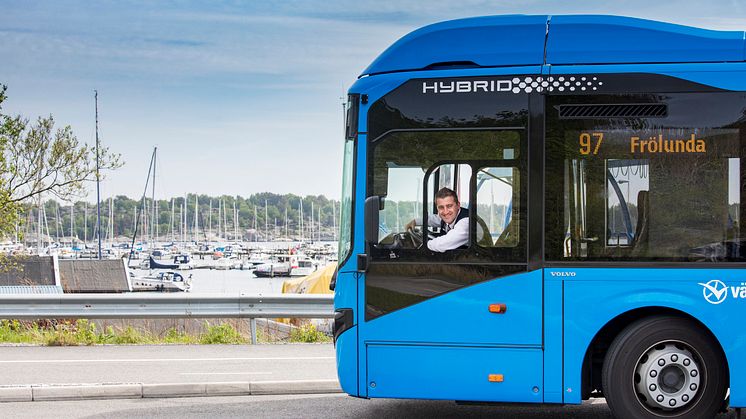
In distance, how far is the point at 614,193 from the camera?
7480 mm

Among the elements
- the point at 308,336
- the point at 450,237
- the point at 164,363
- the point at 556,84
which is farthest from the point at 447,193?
the point at 308,336

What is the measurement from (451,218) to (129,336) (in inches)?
329

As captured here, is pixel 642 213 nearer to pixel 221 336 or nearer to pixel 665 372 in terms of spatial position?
pixel 665 372

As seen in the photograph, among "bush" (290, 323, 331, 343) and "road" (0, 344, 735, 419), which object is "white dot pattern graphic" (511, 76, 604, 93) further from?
"bush" (290, 323, 331, 343)

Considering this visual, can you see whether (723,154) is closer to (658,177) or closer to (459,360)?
(658,177)

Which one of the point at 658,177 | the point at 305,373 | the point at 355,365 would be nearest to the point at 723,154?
the point at 658,177

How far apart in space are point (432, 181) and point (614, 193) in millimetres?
1401

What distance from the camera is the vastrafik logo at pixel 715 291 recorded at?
729 cm

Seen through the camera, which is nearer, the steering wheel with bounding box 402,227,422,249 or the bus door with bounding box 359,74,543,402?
the bus door with bounding box 359,74,543,402

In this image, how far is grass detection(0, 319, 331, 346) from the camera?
1443 cm

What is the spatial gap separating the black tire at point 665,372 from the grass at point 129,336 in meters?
7.62

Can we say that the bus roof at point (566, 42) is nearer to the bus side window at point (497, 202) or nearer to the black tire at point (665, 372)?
the bus side window at point (497, 202)

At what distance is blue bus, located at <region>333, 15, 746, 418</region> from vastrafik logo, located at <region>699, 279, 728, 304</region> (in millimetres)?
15

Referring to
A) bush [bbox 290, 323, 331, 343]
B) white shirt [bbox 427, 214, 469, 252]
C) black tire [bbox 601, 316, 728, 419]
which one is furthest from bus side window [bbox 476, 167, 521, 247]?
bush [bbox 290, 323, 331, 343]
